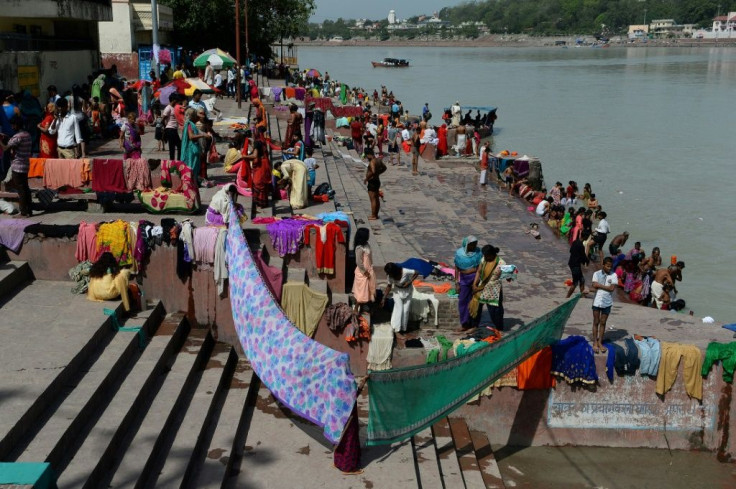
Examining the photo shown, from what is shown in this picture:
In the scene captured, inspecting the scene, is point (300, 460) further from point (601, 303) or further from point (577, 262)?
point (577, 262)

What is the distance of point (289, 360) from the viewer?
690cm

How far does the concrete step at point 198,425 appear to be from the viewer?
6.15 metres

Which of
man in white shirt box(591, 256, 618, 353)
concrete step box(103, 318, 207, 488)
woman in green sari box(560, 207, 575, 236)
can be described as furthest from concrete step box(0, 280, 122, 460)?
woman in green sari box(560, 207, 575, 236)

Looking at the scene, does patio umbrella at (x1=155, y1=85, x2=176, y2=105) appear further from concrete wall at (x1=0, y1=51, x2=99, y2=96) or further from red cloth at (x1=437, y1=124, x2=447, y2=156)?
red cloth at (x1=437, y1=124, x2=447, y2=156)

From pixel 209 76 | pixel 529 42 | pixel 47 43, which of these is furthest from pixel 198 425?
pixel 529 42

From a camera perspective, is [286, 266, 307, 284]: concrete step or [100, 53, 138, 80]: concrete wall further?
[100, 53, 138, 80]: concrete wall

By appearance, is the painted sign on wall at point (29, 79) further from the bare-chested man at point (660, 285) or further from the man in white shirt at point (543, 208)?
the bare-chested man at point (660, 285)

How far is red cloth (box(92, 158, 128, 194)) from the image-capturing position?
1038 cm

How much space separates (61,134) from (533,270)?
7.86m

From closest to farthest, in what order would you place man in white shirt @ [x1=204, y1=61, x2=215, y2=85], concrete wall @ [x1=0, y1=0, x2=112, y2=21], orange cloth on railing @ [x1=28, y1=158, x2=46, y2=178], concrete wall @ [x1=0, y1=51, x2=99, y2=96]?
orange cloth on railing @ [x1=28, y1=158, x2=46, y2=178], concrete wall @ [x1=0, y1=51, x2=99, y2=96], concrete wall @ [x1=0, y1=0, x2=112, y2=21], man in white shirt @ [x1=204, y1=61, x2=215, y2=85]

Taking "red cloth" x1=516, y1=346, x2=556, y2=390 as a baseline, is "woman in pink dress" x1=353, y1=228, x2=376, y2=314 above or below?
above

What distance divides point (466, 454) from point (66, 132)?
25.2 feet

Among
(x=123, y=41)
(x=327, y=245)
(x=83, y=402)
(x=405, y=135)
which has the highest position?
(x=123, y=41)

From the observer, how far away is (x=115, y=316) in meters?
7.80
